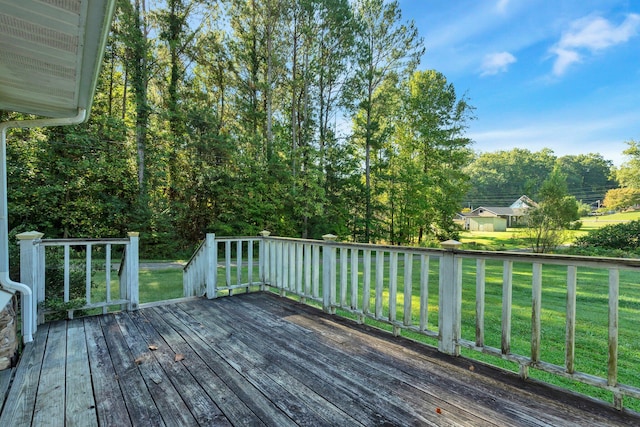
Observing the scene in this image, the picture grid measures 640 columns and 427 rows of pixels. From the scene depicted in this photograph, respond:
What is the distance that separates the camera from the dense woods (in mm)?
9430

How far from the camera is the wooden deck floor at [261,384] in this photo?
5.16 feet

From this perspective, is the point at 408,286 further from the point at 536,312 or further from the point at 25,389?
the point at 25,389

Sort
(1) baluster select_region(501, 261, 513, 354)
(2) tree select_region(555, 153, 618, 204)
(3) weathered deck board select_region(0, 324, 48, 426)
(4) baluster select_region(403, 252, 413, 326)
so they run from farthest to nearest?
(2) tree select_region(555, 153, 618, 204), (4) baluster select_region(403, 252, 413, 326), (1) baluster select_region(501, 261, 513, 354), (3) weathered deck board select_region(0, 324, 48, 426)

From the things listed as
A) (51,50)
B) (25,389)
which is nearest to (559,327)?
(25,389)

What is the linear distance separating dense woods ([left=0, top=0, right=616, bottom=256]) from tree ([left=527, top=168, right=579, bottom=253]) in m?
1.54

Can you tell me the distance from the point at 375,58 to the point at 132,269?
1268cm

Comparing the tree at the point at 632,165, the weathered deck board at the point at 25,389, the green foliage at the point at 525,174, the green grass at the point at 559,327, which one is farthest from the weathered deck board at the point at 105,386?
the green foliage at the point at 525,174

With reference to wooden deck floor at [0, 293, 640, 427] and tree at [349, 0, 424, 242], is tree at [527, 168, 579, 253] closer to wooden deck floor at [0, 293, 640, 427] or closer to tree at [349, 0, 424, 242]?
tree at [349, 0, 424, 242]

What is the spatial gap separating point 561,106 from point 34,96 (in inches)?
815

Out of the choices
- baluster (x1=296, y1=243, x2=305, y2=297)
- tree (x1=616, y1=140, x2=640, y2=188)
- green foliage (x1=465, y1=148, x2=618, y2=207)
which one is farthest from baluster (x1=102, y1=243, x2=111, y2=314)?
green foliage (x1=465, y1=148, x2=618, y2=207)

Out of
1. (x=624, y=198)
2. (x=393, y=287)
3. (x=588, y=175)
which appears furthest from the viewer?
(x=588, y=175)

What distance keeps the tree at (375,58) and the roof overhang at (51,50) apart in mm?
11385

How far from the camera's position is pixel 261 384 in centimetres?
190

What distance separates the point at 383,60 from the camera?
41.8 ft
